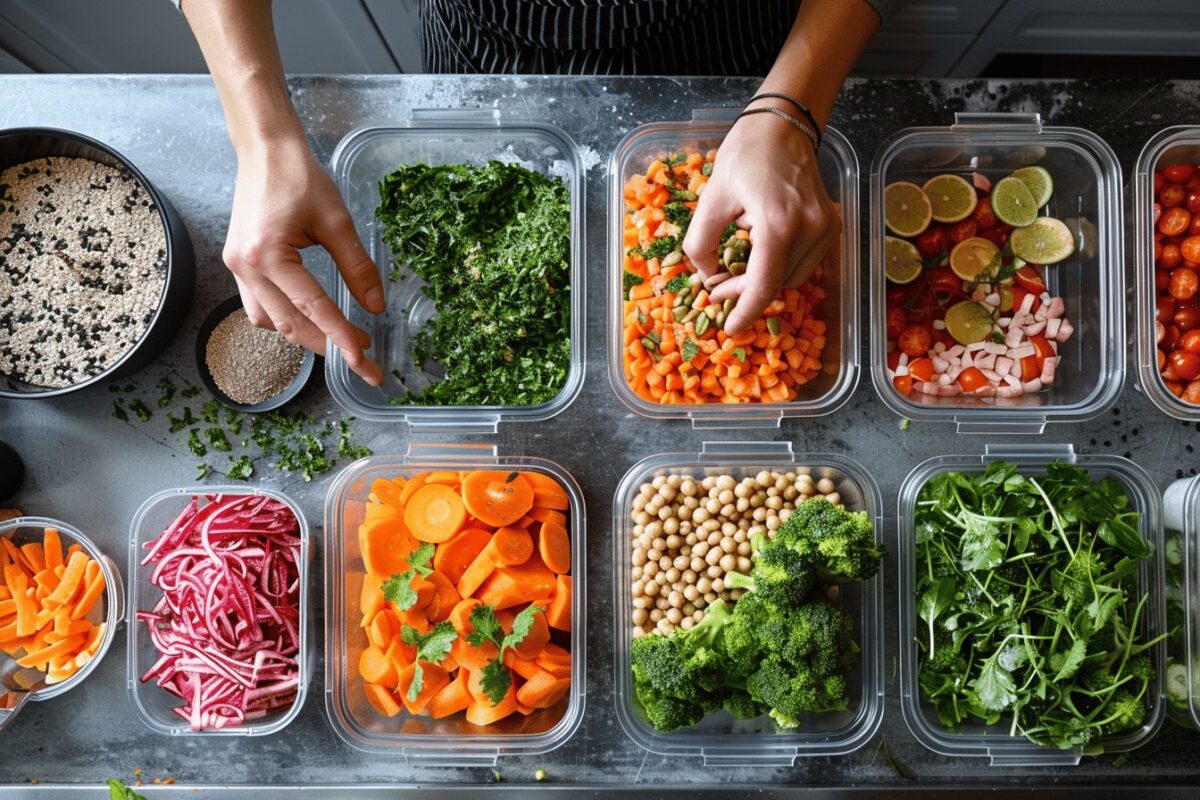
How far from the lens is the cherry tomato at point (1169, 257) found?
1904 millimetres

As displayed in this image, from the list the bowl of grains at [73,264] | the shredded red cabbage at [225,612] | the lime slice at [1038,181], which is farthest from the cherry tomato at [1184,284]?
the bowl of grains at [73,264]

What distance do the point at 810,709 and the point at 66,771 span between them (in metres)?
1.68

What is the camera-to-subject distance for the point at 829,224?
5.24 feet

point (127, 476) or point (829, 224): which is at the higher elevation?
point (829, 224)

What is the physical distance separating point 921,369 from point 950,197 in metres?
0.41

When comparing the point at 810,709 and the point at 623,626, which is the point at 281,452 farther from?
the point at 810,709

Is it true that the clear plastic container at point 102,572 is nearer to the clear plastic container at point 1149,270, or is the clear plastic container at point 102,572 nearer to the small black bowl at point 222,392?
the small black bowl at point 222,392

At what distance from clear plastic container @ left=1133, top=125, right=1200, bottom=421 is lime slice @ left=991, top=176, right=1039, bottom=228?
22 centimetres

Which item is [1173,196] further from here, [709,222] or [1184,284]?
[709,222]

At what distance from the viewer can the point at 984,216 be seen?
1.95m

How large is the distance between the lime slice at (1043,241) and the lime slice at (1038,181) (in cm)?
5

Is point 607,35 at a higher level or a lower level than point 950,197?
higher

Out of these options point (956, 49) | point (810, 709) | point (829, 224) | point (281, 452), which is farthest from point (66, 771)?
point (956, 49)

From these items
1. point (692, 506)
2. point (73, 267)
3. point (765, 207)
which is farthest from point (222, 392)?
point (765, 207)
